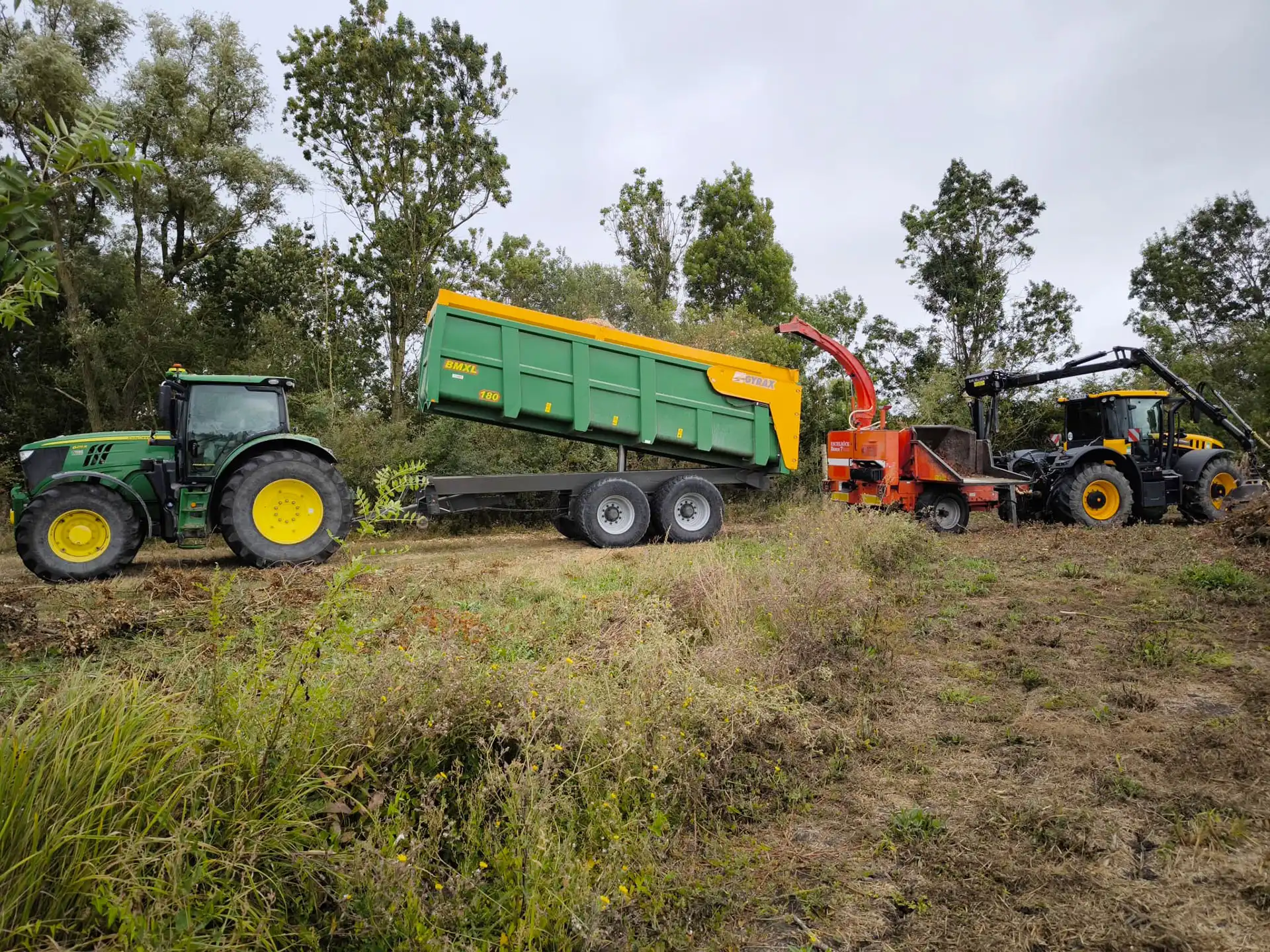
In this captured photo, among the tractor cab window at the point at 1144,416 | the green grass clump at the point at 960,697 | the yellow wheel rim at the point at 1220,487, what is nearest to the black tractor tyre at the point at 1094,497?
the tractor cab window at the point at 1144,416

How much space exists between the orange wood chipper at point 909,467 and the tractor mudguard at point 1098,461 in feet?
2.29

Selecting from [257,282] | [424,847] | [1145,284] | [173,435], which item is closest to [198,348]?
[257,282]

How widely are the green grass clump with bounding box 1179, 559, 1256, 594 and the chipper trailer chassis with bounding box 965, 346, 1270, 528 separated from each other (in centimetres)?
439

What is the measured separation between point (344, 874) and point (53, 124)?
193cm

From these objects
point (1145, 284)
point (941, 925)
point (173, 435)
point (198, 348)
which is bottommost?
point (941, 925)

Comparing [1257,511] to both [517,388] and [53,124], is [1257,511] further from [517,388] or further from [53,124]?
[53,124]

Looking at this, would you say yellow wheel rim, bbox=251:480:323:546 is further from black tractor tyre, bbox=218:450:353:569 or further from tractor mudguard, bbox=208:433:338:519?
tractor mudguard, bbox=208:433:338:519

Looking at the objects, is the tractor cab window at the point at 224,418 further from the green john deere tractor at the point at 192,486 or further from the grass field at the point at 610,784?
the grass field at the point at 610,784

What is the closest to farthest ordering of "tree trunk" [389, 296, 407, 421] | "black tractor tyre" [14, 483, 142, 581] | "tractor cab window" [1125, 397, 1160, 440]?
"black tractor tyre" [14, 483, 142, 581] → "tractor cab window" [1125, 397, 1160, 440] → "tree trunk" [389, 296, 407, 421]

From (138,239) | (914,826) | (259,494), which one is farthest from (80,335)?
(914,826)

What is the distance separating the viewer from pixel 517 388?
30.6 feet

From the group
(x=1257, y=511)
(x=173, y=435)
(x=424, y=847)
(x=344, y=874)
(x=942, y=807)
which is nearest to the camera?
(x=344, y=874)

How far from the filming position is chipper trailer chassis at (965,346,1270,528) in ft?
36.4

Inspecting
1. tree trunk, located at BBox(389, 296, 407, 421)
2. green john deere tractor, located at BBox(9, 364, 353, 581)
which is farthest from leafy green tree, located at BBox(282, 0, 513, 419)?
green john deere tractor, located at BBox(9, 364, 353, 581)
